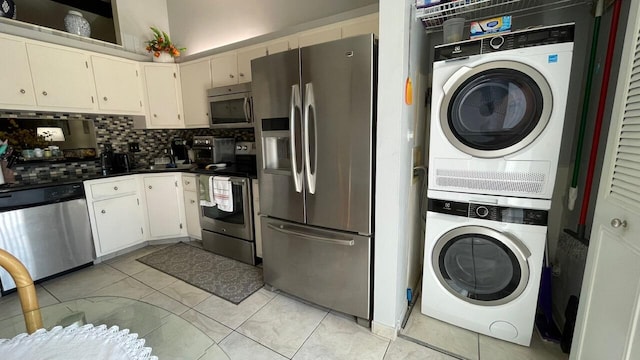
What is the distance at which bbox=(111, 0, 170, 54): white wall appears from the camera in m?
3.17

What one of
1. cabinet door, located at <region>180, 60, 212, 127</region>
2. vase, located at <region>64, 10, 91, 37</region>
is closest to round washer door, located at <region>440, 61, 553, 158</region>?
cabinet door, located at <region>180, 60, 212, 127</region>

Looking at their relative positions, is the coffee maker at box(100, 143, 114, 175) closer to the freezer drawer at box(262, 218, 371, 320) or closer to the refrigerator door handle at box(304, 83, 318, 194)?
the freezer drawer at box(262, 218, 371, 320)

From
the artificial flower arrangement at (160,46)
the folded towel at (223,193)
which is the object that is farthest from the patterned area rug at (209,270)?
the artificial flower arrangement at (160,46)

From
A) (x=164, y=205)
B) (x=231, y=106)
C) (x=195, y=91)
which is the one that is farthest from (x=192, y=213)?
(x=195, y=91)

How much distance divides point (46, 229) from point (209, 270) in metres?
1.46

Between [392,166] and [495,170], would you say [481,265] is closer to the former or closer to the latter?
[495,170]

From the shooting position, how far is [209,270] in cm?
254

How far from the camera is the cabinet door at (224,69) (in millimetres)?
2793

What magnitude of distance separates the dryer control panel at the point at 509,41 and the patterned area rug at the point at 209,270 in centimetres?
226

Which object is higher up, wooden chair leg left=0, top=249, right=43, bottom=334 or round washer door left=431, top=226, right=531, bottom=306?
wooden chair leg left=0, top=249, right=43, bottom=334

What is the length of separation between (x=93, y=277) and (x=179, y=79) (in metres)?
2.36

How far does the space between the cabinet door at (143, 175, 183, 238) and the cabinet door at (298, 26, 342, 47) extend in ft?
6.92

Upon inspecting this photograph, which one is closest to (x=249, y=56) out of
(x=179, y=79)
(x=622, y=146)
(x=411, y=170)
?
(x=179, y=79)

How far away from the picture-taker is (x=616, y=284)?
37.7 inches
